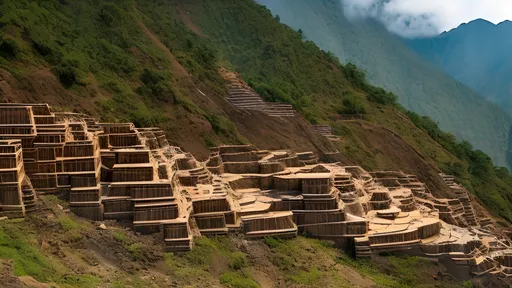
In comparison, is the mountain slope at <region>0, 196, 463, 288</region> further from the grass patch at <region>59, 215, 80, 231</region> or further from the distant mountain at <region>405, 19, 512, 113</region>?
the distant mountain at <region>405, 19, 512, 113</region>

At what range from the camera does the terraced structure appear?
2066cm

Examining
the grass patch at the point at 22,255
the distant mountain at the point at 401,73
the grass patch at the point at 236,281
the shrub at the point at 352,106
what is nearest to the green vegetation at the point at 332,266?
the grass patch at the point at 236,281

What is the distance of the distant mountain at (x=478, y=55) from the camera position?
9481 centimetres

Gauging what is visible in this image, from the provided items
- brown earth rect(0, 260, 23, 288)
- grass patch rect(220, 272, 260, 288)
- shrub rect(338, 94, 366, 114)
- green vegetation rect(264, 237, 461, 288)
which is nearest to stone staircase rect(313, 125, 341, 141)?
shrub rect(338, 94, 366, 114)

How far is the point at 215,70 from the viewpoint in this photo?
179 feet

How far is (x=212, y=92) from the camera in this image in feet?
161

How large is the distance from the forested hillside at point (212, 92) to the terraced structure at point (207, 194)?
108 centimetres

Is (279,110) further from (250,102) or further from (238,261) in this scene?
(238,261)

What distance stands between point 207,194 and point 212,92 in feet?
83.2

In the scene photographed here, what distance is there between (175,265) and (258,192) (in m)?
9.49

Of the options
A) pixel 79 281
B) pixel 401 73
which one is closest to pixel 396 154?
pixel 79 281

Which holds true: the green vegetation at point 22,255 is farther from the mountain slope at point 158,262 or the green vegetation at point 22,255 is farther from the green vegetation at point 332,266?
the green vegetation at point 332,266

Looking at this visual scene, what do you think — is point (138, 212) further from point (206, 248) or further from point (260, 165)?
point (260, 165)

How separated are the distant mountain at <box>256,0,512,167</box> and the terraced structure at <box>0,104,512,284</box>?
5344cm
